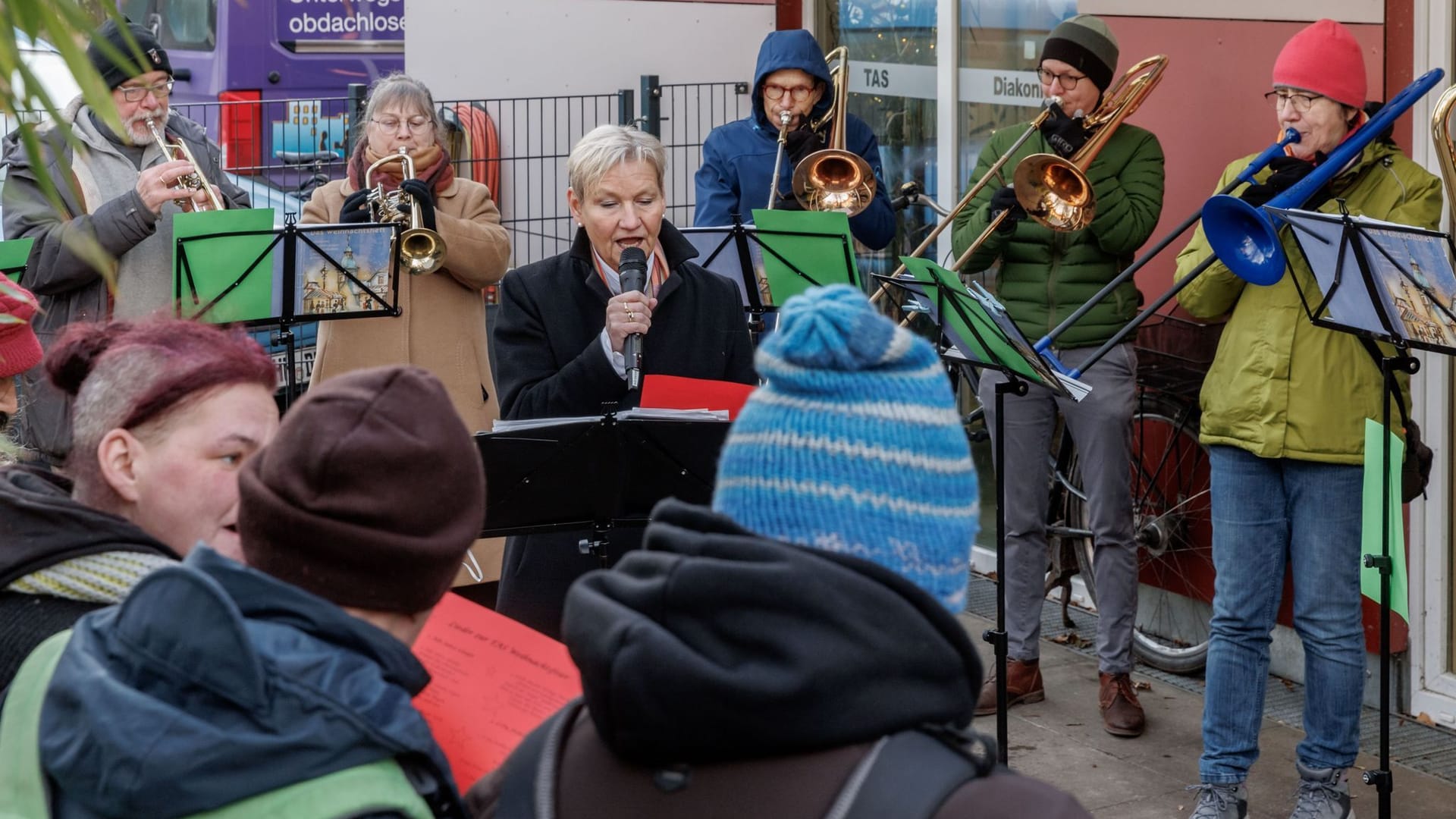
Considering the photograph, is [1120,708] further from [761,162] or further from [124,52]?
[124,52]

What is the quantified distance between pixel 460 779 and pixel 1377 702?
3892 millimetres

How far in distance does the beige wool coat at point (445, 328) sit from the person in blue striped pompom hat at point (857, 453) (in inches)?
142

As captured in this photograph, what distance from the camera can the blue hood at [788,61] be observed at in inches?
212

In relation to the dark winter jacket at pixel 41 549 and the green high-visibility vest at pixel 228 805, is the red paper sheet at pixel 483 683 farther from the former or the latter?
the green high-visibility vest at pixel 228 805

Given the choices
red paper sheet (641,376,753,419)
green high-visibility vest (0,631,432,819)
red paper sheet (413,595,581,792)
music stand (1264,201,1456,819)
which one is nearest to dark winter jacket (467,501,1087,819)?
green high-visibility vest (0,631,432,819)

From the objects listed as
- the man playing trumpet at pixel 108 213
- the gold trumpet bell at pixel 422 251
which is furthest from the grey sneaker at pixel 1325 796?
the man playing trumpet at pixel 108 213

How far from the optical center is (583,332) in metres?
3.53

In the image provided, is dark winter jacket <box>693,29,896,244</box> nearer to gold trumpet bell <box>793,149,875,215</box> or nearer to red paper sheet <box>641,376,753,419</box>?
gold trumpet bell <box>793,149,875,215</box>

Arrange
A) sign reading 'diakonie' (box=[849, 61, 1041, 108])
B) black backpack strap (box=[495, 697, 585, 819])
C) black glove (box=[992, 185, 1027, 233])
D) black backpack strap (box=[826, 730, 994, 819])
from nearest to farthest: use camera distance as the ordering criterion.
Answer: black backpack strap (box=[826, 730, 994, 819])
black backpack strap (box=[495, 697, 585, 819])
black glove (box=[992, 185, 1027, 233])
sign reading 'diakonie' (box=[849, 61, 1041, 108])

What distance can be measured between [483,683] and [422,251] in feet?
9.93

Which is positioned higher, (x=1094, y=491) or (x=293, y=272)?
(x=293, y=272)

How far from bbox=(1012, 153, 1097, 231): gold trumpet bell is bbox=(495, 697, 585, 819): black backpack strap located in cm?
360

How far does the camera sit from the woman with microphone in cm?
337

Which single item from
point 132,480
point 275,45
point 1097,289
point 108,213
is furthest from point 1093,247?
point 275,45
